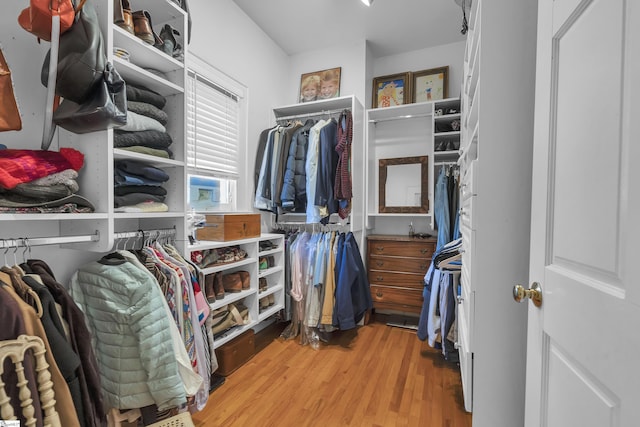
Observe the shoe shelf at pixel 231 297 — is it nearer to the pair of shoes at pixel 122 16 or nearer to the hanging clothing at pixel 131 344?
the hanging clothing at pixel 131 344

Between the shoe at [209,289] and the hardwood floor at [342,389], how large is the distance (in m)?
0.59

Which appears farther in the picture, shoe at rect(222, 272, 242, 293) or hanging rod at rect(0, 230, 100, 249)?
shoe at rect(222, 272, 242, 293)

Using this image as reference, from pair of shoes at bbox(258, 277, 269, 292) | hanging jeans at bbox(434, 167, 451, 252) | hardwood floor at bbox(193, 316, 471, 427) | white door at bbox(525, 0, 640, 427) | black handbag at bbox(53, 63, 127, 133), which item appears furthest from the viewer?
hanging jeans at bbox(434, 167, 451, 252)

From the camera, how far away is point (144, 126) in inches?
55.7

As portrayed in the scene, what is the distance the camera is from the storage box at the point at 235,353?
2.06m

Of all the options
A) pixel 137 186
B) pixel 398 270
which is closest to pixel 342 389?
pixel 398 270

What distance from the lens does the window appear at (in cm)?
227

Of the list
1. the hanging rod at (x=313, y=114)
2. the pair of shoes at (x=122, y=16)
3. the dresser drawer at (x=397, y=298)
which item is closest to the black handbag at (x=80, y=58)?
the pair of shoes at (x=122, y=16)


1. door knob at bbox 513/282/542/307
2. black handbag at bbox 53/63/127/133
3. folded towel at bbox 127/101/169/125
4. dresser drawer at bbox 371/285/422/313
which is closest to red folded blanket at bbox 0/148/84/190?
black handbag at bbox 53/63/127/133

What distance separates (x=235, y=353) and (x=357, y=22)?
3131 mm

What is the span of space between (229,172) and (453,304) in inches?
82.6

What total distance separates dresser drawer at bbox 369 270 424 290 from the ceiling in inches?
97.0

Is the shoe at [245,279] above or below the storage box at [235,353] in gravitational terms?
above

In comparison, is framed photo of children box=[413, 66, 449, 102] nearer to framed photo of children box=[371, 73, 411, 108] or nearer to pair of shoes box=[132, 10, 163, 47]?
framed photo of children box=[371, 73, 411, 108]
